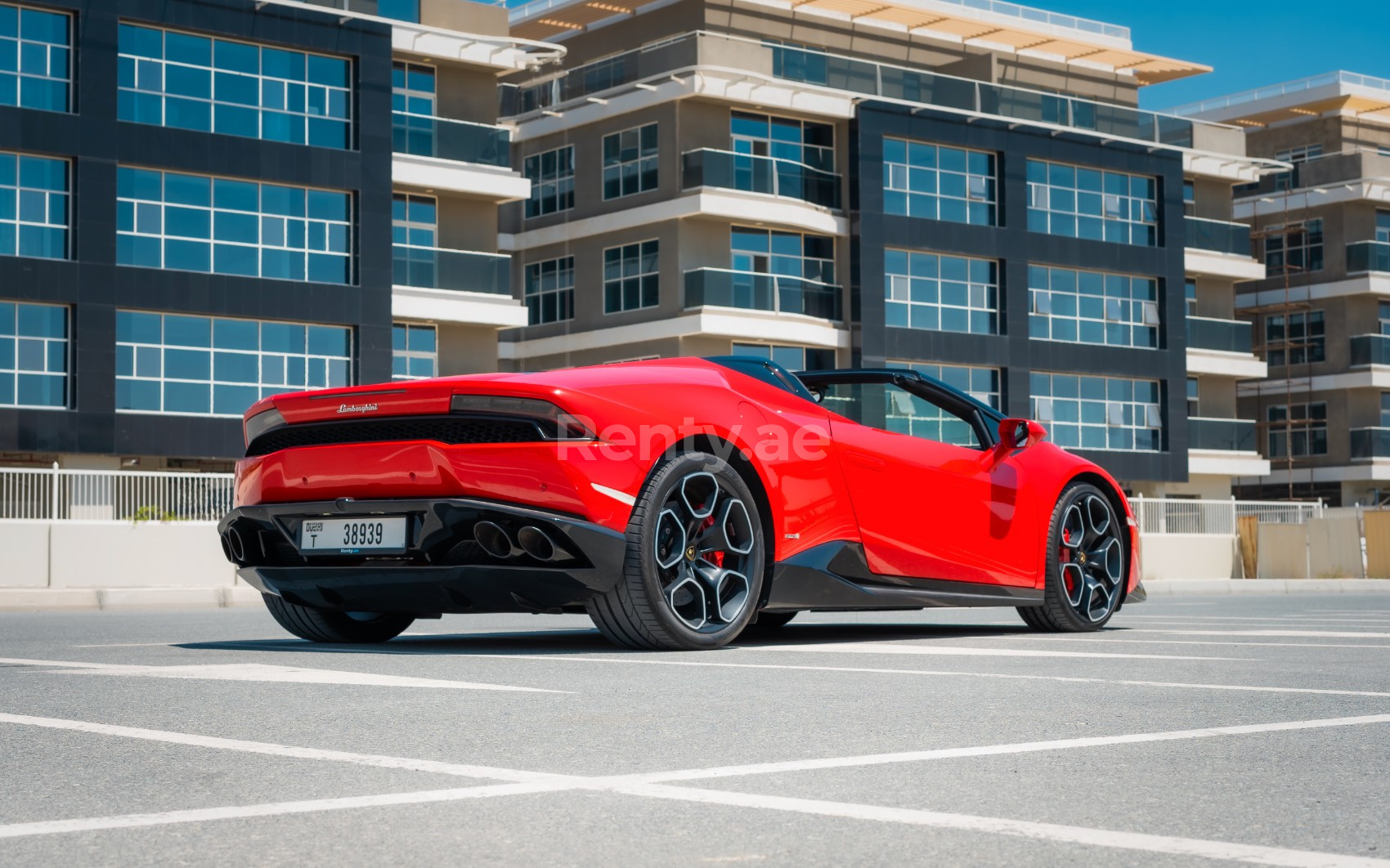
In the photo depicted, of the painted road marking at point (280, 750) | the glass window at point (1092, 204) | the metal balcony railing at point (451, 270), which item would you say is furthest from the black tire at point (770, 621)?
the glass window at point (1092, 204)

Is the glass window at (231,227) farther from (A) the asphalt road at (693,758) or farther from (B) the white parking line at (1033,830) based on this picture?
(B) the white parking line at (1033,830)

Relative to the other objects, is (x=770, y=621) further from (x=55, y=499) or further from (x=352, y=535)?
(x=55, y=499)

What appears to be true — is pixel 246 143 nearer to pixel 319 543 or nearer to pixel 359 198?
pixel 359 198

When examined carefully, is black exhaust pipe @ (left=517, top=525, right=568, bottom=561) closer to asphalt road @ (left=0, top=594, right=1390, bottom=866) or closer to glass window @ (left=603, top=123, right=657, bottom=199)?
asphalt road @ (left=0, top=594, right=1390, bottom=866)

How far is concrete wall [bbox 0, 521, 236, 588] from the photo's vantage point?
21.0 meters

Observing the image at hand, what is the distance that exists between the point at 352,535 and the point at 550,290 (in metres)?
41.7

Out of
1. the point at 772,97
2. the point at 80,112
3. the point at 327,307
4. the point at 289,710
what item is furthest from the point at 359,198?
the point at 289,710

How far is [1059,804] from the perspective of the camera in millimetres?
3711

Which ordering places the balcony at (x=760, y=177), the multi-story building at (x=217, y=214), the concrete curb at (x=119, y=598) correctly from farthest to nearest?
the balcony at (x=760, y=177), the multi-story building at (x=217, y=214), the concrete curb at (x=119, y=598)

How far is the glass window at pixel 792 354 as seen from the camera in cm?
4494

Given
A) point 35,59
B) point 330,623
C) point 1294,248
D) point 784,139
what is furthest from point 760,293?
point 330,623

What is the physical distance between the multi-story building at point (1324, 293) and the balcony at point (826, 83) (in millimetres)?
10706

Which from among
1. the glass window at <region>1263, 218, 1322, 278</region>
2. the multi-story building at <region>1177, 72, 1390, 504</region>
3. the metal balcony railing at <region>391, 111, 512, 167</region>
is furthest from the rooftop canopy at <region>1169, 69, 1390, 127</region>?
the metal balcony railing at <region>391, 111, 512, 167</region>

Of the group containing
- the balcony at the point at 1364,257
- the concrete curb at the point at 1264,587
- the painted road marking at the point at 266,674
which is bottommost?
the concrete curb at the point at 1264,587
